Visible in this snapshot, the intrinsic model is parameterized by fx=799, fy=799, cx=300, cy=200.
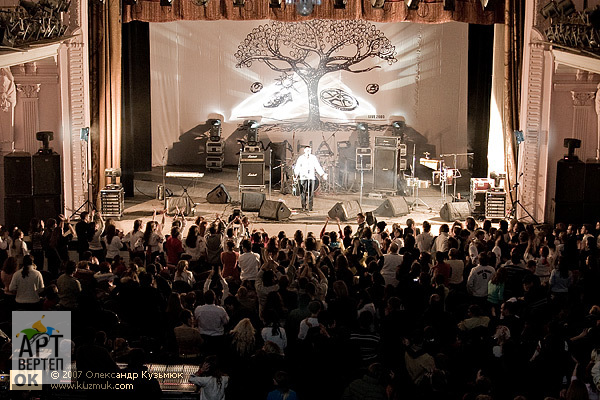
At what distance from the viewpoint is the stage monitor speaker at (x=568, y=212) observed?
14883 mm

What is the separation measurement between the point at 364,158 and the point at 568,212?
4746 mm

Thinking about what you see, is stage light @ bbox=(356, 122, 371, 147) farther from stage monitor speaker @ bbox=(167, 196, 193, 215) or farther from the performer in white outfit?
stage monitor speaker @ bbox=(167, 196, 193, 215)

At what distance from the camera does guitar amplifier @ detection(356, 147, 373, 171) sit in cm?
1764

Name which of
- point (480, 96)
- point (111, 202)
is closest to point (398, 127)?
point (480, 96)

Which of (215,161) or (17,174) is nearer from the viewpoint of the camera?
(17,174)

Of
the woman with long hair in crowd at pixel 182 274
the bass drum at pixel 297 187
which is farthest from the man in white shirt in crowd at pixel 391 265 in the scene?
the bass drum at pixel 297 187

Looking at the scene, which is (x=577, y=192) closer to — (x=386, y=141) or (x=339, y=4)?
(x=386, y=141)

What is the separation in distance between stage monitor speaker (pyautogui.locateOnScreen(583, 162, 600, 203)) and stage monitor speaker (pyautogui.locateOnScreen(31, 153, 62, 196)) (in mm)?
9880

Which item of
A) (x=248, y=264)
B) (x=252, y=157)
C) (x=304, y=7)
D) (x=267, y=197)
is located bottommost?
(x=248, y=264)

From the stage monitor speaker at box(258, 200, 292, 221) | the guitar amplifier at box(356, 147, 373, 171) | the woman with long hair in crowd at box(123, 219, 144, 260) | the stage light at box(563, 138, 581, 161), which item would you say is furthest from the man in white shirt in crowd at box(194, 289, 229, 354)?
the guitar amplifier at box(356, 147, 373, 171)

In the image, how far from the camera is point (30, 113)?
15.3 meters

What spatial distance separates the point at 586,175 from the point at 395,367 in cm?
901

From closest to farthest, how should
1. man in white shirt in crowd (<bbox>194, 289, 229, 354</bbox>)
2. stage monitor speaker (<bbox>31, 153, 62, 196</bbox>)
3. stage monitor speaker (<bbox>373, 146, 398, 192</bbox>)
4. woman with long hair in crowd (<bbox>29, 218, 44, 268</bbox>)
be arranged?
1. man in white shirt in crowd (<bbox>194, 289, 229, 354</bbox>)
2. woman with long hair in crowd (<bbox>29, 218, 44, 268</bbox>)
3. stage monitor speaker (<bbox>31, 153, 62, 196</bbox>)
4. stage monitor speaker (<bbox>373, 146, 398, 192</bbox>)

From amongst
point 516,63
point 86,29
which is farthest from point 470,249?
point 86,29
